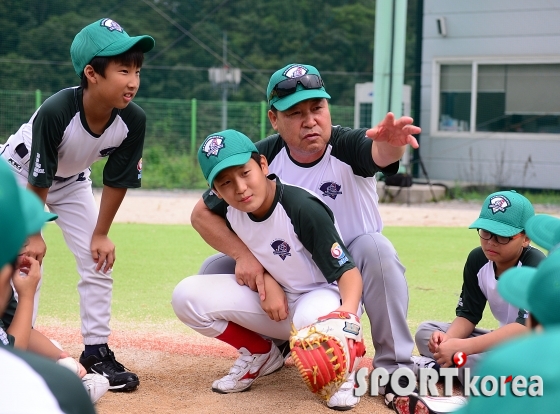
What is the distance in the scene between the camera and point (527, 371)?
1.11 m

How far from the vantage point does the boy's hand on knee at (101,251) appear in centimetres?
395

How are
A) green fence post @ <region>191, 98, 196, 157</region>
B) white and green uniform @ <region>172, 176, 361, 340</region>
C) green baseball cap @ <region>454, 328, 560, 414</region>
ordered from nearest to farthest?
1. green baseball cap @ <region>454, 328, 560, 414</region>
2. white and green uniform @ <region>172, 176, 361, 340</region>
3. green fence post @ <region>191, 98, 196, 157</region>

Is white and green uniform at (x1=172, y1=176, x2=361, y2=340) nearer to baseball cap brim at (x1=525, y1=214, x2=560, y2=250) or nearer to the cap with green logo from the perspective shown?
baseball cap brim at (x1=525, y1=214, x2=560, y2=250)

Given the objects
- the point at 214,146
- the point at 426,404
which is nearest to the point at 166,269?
the point at 214,146

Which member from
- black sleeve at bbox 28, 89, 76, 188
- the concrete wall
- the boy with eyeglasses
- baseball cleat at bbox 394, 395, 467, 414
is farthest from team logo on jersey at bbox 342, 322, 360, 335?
the concrete wall

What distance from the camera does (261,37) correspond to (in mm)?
22875

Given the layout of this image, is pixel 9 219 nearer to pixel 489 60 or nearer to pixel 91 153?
pixel 91 153

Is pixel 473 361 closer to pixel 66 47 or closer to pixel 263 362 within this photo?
pixel 263 362

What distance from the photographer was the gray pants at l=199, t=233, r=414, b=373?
140 inches

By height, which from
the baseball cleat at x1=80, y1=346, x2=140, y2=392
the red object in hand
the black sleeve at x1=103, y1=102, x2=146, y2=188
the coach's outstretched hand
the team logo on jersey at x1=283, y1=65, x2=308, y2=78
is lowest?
the baseball cleat at x1=80, y1=346, x2=140, y2=392

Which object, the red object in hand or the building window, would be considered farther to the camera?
the building window

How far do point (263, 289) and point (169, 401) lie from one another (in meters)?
0.64

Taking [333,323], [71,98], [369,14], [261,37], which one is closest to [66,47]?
[261,37]

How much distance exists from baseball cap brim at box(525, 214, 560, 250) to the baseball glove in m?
0.78
